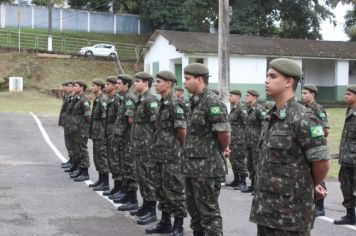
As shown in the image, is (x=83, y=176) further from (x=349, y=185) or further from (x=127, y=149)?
(x=349, y=185)

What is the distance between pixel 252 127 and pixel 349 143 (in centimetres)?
283

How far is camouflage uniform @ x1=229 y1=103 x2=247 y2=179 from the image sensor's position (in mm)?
10273

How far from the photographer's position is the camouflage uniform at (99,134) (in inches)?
352

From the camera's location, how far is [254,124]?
9914 mm

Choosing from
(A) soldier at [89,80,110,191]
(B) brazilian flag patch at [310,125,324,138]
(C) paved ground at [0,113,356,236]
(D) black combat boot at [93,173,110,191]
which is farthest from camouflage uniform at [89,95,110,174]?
(B) brazilian flag patch at [310,125,324,138]

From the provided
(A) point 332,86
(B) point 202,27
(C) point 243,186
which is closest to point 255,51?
(A) point 332,86

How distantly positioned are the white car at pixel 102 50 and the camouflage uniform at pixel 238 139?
25.7 m

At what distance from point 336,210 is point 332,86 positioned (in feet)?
86.7

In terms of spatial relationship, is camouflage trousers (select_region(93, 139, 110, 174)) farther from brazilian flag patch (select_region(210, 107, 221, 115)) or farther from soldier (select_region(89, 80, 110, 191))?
brazilian flag patch (select_region(210, 107, 221, 115))

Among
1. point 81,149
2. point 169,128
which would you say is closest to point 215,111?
point 169,128

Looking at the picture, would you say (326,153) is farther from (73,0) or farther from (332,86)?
(73,0)

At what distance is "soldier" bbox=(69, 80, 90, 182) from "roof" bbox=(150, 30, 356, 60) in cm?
1785

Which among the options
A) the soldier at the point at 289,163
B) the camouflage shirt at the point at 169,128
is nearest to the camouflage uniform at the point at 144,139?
the camouflage shirt at the point at 169,128

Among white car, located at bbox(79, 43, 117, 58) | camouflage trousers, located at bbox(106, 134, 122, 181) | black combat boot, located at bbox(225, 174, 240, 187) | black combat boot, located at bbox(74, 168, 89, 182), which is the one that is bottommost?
black combat boot, located at bbox(225, 174, 240, 187)
